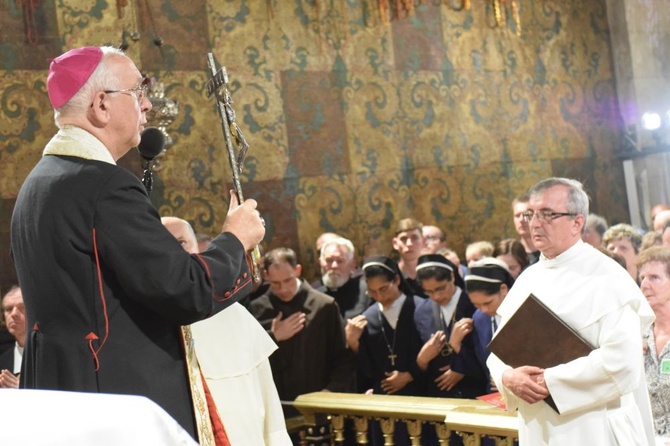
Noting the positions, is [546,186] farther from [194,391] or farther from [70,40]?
[70,40]

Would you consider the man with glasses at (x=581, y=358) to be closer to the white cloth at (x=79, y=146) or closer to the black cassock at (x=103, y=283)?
the black cassock at (x=103, y=283)

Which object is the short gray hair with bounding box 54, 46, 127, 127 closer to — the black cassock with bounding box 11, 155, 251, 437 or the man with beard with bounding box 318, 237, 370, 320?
the black cassock with bounding box 11, 155, 251, 437

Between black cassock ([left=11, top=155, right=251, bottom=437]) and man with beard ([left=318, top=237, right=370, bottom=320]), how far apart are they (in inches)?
211

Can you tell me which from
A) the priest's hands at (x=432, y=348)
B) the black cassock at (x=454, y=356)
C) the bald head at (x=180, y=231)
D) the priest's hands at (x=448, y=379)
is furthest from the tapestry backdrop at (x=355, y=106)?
the bald head at (x=180, y=231)

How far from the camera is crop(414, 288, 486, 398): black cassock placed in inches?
226

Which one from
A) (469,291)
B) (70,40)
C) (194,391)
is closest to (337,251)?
(469,291)

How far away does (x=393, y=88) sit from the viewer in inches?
408

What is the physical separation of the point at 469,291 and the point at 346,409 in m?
1.35

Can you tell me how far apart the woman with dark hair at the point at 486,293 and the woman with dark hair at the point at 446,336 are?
0.09m

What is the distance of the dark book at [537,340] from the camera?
153 inches

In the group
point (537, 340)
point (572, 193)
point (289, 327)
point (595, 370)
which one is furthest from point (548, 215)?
point (289, 327)

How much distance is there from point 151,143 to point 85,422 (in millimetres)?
2144

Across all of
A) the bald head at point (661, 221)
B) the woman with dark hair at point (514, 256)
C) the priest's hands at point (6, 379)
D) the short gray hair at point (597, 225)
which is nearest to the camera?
the priest's hands at point (6, 379)

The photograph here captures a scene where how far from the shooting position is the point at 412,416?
4215mm
